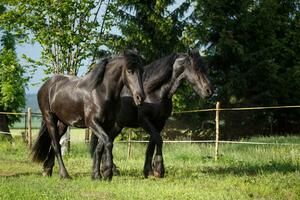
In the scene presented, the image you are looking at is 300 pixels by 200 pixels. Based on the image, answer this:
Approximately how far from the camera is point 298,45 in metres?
25.9

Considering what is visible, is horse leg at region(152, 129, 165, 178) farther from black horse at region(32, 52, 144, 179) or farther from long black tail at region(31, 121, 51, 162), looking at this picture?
long black tail at region(31, 121, 51, 162)

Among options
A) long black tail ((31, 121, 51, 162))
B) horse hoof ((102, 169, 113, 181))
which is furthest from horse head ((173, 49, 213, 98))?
long black tail ((31, 121, 51, 162))

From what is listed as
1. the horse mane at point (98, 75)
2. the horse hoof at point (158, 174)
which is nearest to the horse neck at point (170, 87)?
the horse mane at point (98, 75)

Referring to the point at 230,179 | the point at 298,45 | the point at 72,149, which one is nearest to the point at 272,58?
the point at 298,45

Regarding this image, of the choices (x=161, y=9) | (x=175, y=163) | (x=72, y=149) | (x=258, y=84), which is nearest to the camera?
(x=175, y=163)

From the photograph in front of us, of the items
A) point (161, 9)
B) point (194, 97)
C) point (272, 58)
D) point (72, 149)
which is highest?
point (161, 9)

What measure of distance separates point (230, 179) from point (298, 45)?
18.5 metres

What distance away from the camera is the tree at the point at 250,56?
77.3ft

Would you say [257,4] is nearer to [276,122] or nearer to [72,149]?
→ [276,122]

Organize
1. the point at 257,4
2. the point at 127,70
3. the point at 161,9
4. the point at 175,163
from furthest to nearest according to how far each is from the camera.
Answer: the point at 257,4
the point at 161,9
the point at 175,163
the point at 127,70

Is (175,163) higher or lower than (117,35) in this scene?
lower

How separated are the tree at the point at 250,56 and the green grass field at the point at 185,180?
9.21 metres

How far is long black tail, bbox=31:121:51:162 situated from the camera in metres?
10.8

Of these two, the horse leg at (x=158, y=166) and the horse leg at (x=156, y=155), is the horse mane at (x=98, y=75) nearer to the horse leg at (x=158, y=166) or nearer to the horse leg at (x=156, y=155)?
the horse leg at (x=156, y=155)
